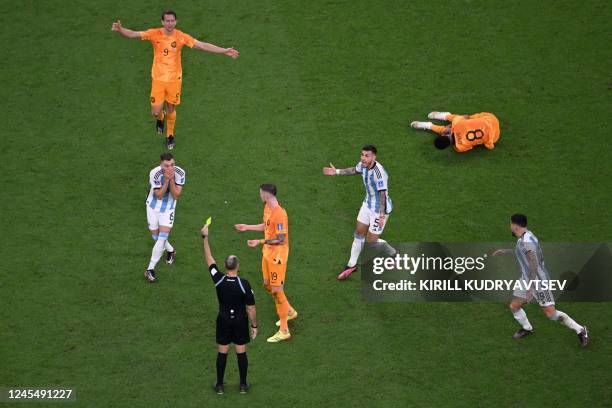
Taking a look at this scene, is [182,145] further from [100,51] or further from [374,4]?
[374,4]

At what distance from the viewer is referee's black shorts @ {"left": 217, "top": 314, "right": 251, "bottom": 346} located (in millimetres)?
14297

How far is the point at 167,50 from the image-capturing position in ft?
60.7

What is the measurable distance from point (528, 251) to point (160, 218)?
5594mm

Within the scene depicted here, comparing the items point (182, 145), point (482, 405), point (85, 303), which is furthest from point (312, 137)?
point (482, 405)

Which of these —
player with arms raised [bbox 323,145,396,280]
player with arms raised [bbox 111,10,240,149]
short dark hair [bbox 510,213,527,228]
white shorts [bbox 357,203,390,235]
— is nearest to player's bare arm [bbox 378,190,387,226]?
player with arms raised [bbox 323,145,396,280]

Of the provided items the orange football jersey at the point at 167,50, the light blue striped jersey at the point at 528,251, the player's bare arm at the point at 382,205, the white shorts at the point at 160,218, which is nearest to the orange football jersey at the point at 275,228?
the player's bare arm at the point at 382,205

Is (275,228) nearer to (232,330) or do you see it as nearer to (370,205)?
(232,330)

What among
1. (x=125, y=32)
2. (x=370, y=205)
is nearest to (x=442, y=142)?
(x=370, y=205)

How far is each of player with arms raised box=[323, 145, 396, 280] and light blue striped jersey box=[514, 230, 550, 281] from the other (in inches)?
87.1

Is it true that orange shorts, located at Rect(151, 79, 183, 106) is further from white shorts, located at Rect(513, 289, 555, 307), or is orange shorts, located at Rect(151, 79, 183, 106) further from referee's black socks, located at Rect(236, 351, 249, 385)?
white shorts, located at Rect(513, 289, 555, 307)

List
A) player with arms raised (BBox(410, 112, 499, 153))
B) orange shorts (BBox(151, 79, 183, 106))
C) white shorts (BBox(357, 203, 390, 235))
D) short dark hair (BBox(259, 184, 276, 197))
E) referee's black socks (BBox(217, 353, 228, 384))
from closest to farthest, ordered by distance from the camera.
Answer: referee's black socks (BBox(217, 353, 228, 384))
short dark hair (BBox(259, 184, 276, 197))
white shorts (BBox(357, 203, 390, 235))
orange shorts (BBox(151, 79, 183, 106))
player with arms raised (BBox(410, 112, 499, 153))

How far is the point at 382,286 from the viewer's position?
666 inches

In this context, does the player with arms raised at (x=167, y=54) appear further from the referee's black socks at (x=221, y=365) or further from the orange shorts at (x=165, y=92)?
the referee's black socks at (x=221, y=365)

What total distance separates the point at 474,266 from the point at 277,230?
3.72m
